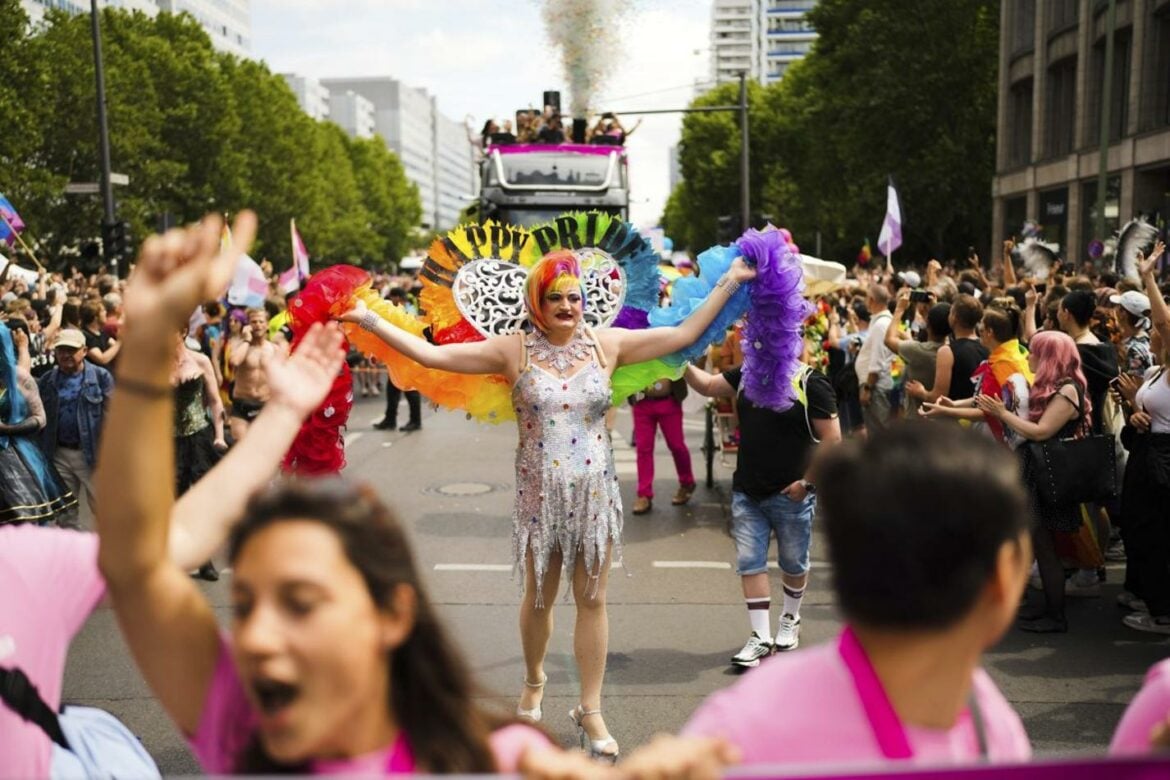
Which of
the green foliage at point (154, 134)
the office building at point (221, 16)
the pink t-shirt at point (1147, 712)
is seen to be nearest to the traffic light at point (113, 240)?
the green foliage at point (154, 134)

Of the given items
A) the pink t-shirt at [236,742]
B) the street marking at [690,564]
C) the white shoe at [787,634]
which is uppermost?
the pink t-shirt at [236,742]

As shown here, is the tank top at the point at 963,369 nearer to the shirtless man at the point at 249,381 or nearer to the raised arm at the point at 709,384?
the raised arm at the point at 709,384

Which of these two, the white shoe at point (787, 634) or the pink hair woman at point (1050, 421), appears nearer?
the white shoe at point (787, 634)

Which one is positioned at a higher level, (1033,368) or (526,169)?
(526,169)

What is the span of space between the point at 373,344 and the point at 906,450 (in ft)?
11.8

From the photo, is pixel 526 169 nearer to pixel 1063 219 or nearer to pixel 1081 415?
pixel 1081 415

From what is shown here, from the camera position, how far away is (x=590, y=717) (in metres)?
4.55

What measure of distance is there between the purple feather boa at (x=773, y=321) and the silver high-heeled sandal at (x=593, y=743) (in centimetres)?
180

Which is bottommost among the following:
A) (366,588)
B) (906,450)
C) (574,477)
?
(574,477)

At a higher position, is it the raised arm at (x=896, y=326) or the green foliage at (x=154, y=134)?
the green foliage at (x=154, y=134)

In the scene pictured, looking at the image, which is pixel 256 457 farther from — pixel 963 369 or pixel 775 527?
pixel 963 369

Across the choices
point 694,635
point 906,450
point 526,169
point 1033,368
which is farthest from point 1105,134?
point 906,450

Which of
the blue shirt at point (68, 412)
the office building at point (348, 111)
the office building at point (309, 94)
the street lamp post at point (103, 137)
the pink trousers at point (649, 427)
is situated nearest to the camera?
the blue shirt at point (68, 412)

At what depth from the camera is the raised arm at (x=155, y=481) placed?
1.49m
